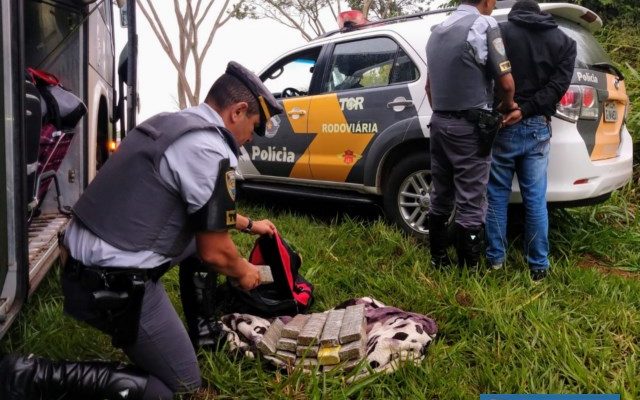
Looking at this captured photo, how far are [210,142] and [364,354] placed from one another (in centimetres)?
114

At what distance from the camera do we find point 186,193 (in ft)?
6.40

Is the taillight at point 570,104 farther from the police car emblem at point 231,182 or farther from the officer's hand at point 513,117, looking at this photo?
the police car emblem at point 231,182

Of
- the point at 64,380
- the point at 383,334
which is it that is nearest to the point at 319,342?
the point at 383,334

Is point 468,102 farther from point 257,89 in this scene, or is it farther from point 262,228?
point 257,89

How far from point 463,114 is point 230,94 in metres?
1.60

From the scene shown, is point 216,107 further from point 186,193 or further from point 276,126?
point 276,126

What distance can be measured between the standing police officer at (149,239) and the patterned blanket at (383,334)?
18.5 inches

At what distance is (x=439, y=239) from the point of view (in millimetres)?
3486

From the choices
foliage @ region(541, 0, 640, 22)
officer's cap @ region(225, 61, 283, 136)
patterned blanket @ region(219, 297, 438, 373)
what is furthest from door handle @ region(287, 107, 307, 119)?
foliage @ region(541, 0, 640, 22)

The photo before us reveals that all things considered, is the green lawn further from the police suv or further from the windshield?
→ the windshield

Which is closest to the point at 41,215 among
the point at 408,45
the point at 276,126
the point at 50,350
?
the point at 50,350

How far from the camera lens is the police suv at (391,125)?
11.6 ft

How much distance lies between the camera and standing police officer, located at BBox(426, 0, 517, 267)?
3.13m

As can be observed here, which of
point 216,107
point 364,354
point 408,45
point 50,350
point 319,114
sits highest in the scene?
point 408,45
